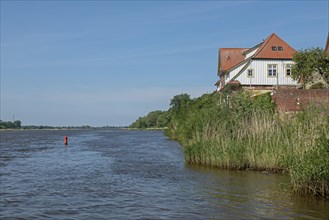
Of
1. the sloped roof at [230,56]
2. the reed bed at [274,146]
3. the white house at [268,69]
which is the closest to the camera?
the reed bed at [274,146]

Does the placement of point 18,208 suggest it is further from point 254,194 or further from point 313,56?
point 313,56

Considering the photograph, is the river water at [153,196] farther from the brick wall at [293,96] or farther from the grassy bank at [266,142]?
the brick wall at [293,96]

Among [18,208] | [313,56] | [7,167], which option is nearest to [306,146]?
[18,208]

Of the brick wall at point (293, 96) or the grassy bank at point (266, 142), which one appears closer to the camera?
the grassy bank at point (266, 142)

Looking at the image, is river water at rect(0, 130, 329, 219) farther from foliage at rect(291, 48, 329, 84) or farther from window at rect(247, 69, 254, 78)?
window at rect(247, 69, 254, 78)

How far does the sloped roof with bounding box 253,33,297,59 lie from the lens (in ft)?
191

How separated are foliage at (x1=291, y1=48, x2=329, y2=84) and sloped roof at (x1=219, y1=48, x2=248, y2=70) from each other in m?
23.4

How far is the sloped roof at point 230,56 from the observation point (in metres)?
68.5

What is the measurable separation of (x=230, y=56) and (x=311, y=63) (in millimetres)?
27229

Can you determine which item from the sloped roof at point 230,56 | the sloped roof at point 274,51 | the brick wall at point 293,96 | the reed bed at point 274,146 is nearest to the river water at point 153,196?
the reed bed at point 274,146

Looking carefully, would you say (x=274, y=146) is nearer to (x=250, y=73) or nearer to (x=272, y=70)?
(x=250, y=73)

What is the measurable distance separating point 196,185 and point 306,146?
4396mm

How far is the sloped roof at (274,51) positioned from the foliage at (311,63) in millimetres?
13039

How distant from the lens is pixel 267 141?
1983 cm
